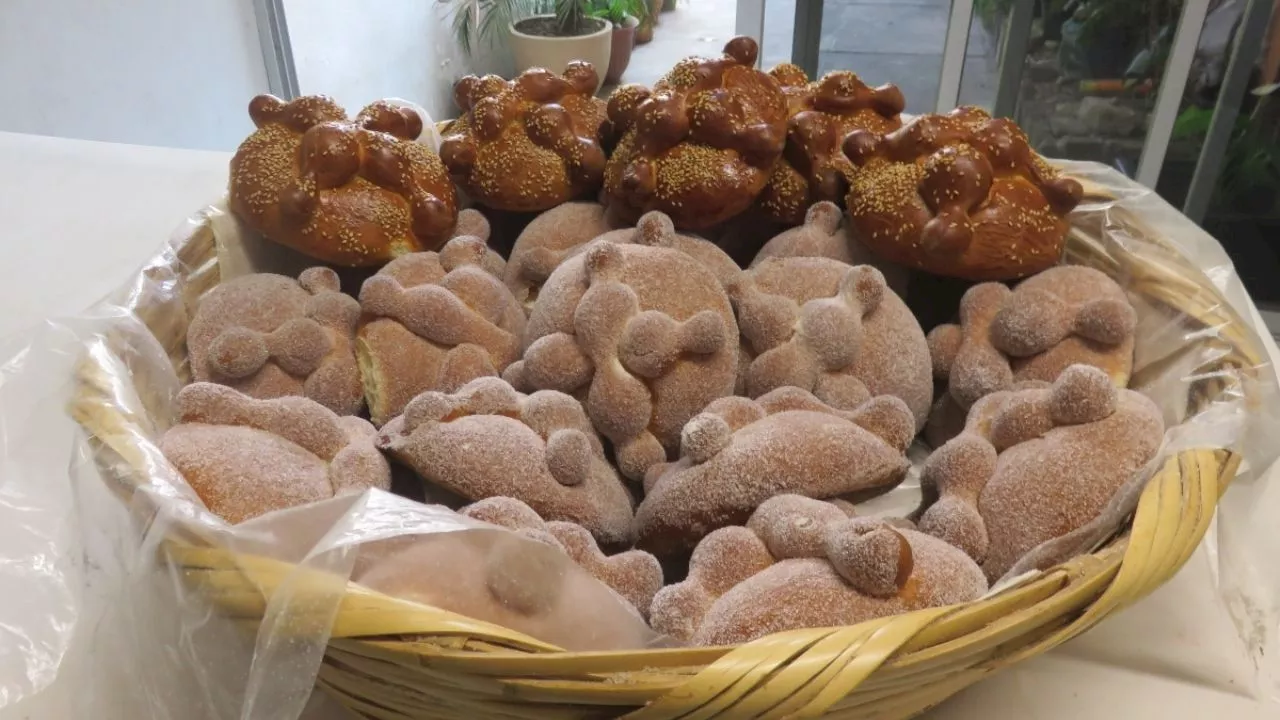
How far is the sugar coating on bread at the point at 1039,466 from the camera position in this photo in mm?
568

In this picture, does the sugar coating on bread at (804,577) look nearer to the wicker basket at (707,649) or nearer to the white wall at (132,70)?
the wicker basket at (707,649)

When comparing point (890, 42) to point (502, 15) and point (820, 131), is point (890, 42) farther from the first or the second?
point (820, 131)

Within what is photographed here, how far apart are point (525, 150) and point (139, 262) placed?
0.49 metres

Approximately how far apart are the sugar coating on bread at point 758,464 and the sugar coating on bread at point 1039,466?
0.04 meters

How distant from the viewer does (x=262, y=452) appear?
59cm

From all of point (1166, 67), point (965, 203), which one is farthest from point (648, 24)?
point (965, 203)

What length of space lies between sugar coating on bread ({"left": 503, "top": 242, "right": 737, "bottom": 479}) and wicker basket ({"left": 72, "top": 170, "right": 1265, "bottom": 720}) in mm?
247

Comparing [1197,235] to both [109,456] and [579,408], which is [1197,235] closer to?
[579,408]

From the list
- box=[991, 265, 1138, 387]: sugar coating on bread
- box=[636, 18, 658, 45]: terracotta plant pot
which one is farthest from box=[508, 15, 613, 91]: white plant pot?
box=[991, 265, 1138, 387]: sugar coating on bread

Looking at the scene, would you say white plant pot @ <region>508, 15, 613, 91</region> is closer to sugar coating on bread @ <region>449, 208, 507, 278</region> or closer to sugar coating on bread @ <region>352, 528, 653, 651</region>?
sugar coating on bread @ <region>449, 208, 507, 278</region>

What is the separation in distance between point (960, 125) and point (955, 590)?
44cm

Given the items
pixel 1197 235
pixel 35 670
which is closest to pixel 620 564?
pixel 35 670

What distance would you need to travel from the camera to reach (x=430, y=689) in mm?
437

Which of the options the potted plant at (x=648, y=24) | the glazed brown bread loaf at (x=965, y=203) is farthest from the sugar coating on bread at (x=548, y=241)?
the potted plant at (x=648, y=24)
